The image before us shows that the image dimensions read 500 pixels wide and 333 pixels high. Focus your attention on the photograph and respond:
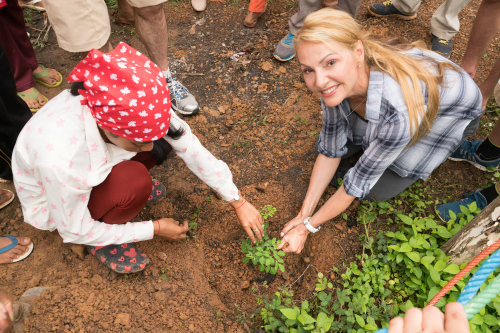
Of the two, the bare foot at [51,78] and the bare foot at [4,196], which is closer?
the bare foot at [4,196]

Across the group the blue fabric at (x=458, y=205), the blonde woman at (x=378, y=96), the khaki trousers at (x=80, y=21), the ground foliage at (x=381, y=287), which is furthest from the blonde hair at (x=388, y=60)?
the khaki trousers at (x=80, y=21)

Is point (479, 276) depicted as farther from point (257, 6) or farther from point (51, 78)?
point (51, 78)

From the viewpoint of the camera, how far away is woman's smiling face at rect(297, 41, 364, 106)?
60.9 inches

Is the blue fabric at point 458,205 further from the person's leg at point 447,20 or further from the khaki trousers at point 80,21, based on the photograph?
the khaki trousers at point 80,21

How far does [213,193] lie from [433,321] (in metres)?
1.74

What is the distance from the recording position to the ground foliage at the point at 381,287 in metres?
1.72

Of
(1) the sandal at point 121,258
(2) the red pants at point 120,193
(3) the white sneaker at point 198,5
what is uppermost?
(3) the white sneaker at point 198,5

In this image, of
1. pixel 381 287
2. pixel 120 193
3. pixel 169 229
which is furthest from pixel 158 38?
pixel 381 287

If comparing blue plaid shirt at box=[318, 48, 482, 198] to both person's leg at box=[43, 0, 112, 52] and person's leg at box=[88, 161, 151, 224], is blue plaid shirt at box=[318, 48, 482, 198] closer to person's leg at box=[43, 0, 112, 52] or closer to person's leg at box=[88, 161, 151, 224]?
person's leg at box=[88, 161, 151, 224]

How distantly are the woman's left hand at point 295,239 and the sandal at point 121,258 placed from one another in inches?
33.1

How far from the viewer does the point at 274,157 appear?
8.68ft

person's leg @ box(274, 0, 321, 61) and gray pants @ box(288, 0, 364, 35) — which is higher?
gray pants @ box(288, 0, 364, 35)

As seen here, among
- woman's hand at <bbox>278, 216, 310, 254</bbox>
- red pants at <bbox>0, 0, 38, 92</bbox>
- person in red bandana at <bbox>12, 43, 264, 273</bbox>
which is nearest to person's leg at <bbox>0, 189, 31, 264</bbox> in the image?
person in red bandana at <bbox>12, 43, 264, 273</bbox>

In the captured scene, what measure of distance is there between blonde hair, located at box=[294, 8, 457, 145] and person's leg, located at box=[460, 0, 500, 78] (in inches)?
49.8
